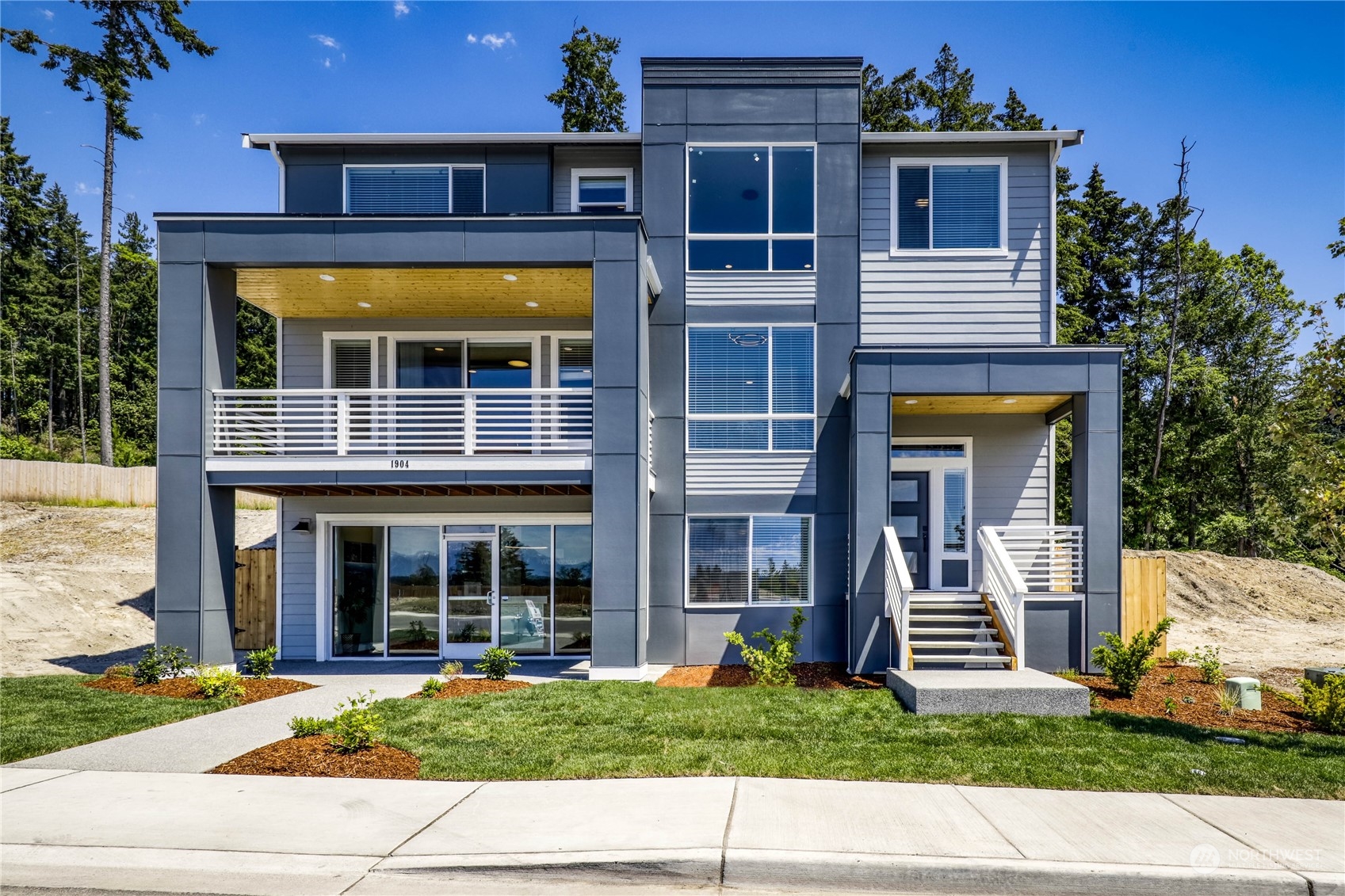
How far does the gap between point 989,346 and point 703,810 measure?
8224 mm

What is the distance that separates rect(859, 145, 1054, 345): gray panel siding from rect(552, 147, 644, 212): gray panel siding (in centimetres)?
387

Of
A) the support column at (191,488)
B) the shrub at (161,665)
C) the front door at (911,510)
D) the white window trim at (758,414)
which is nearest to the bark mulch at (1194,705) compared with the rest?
the front door at (911,510)

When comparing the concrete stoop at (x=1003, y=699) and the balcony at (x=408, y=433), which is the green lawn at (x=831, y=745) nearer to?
the concrete stoop at (x=1003, y=699)

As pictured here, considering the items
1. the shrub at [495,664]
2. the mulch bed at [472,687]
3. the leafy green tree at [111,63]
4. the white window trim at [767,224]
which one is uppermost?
the leafy green tree at [111,63]

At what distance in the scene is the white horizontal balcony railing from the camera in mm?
11672

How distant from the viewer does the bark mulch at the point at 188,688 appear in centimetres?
1012

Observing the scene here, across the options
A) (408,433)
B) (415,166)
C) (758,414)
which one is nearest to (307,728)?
(408,433)

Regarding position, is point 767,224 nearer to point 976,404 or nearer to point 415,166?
point 976,404

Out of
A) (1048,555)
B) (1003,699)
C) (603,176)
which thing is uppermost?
(603,176)

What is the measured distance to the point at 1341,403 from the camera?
8750 mm

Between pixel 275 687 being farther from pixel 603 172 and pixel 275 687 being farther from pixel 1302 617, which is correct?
pixel 1302 617

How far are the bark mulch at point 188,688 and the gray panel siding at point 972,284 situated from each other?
9.96 m

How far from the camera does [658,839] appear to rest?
205 inches

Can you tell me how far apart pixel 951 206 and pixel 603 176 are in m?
5.88
